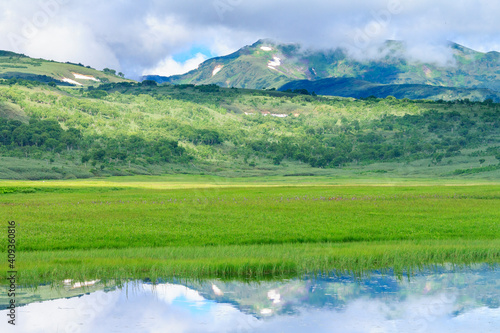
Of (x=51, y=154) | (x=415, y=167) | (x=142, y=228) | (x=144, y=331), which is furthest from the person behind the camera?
(x=415, y=167)

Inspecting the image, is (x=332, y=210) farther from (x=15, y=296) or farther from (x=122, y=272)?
(x=15, y=296)

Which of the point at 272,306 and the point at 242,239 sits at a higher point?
the point at 272,306

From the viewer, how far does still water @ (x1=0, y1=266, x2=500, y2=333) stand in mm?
15141

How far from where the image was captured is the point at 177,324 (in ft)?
50.4

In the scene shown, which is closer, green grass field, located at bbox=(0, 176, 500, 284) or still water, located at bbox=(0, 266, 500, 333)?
still water, located at bbox=(0, 266, 500, 333)

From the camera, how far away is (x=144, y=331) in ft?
48.5

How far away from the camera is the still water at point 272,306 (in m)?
15.1

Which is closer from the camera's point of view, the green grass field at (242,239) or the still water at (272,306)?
the still water at (272,306)

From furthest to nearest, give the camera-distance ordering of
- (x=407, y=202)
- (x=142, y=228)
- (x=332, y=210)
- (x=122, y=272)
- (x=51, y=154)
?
1. (x=51, y=154)
2. (x=407, y=202)
3. (x=332, y=210)
4. (x=142, y=228)
5. (x=122, y=272)

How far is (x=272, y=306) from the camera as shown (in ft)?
55.7

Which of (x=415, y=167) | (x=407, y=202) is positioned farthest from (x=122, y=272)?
(x=415, y=167)

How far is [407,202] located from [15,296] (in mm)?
43811

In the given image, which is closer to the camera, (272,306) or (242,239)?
(272,306)

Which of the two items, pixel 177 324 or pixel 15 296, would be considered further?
pixel 15 296
